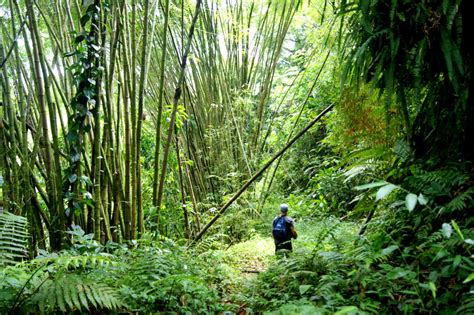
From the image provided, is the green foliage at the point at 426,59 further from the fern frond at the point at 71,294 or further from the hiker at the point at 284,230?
the hiker at the point at 284,230

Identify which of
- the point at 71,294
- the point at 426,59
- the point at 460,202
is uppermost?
the point at 426,59

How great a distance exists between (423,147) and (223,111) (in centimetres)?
360

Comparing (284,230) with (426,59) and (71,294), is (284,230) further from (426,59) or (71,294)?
(71,294)

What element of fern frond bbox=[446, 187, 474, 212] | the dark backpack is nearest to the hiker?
the dark backpack

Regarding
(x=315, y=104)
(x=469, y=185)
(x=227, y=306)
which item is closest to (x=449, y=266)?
(x=469, y=185)

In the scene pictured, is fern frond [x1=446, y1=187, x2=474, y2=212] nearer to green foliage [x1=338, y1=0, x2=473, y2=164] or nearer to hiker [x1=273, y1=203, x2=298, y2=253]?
green foliage [x1=338, y1=0, x2=473, y2=164]

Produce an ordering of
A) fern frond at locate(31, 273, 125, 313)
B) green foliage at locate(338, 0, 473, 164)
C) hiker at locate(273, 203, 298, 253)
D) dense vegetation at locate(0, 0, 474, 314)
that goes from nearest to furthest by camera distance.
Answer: fern frond at locate(31, 273, 125, 313) < dense vegetation at locate(0, 0, 474, 314) < green foliage at locate(338, 0, 473, 164) < hiker at locate(273, 203, 298, 253)

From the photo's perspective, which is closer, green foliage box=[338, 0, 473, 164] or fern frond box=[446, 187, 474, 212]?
fern frond box=[446, 187, 474, 212]

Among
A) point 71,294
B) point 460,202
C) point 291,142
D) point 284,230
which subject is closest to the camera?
point 71,294

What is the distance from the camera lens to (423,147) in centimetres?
188

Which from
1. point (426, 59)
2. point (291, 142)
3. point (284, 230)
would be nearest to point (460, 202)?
point (426, 59)

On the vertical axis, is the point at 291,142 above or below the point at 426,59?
below

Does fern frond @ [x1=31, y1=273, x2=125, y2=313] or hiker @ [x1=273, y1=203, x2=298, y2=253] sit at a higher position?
fern frond @ [x1=31, y1=273, x2=125, y2=313]

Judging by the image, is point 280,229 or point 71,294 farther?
→ point 280,229
